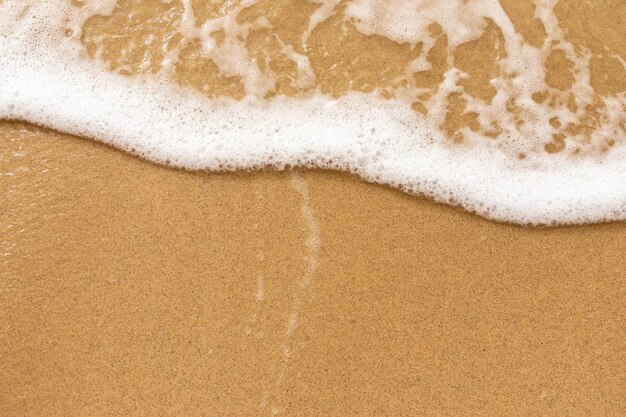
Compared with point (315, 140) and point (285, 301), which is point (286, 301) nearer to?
point (285, 301)

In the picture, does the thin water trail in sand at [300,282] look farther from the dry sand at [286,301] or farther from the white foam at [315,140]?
the white foam at [315,140]

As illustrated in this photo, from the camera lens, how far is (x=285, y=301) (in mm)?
2018

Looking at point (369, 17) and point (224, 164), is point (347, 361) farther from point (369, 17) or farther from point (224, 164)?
point (369, 17)

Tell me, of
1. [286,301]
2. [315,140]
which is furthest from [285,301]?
[315,140]

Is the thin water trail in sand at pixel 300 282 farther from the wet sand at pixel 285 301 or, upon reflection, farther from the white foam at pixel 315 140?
the white foam at pixel 315 140

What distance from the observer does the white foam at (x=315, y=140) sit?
2.19 meters

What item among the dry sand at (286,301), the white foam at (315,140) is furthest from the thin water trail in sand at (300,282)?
the white foam at (315,140)

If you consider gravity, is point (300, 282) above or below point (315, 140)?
below

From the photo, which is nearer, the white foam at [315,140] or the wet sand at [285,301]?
the wet sand at [285,301]

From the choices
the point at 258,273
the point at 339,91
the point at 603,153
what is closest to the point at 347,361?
the point at 258,273

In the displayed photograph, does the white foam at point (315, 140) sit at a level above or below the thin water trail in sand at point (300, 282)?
above

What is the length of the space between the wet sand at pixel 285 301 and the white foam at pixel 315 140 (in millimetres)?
76

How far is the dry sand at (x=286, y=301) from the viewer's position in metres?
1.92

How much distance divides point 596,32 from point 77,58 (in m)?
2.26
